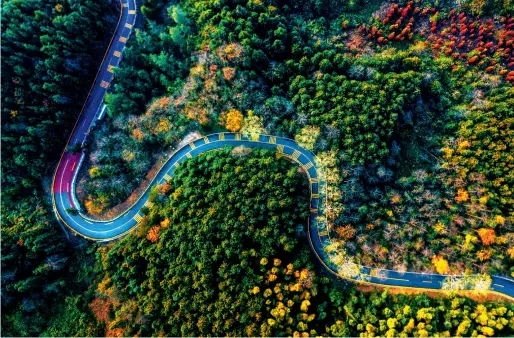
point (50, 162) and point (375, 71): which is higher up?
point (375, 71)

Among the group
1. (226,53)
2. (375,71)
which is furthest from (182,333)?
(375,71)

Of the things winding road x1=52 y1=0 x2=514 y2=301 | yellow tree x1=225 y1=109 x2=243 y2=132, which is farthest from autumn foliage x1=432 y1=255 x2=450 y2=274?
yellow tree x1=225 y1=109 x2=243 y2=132

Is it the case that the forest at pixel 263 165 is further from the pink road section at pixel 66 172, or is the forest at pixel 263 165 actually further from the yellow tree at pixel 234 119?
the pink road section at pixel 66 172

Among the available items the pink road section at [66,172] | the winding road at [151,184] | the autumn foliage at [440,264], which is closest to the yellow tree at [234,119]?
the winding road at [151,184]

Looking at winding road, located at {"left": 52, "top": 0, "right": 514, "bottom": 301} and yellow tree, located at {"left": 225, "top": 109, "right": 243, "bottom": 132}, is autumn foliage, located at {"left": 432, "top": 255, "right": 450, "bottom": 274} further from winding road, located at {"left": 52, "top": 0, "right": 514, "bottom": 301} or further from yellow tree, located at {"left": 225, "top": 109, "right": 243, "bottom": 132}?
yellow tree, located at {"left": 225, "top": 109, "right": 243, "bottom": 132}

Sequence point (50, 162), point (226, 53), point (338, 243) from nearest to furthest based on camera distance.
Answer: point (338, 243)
point (226, 53)
point (50, 162)

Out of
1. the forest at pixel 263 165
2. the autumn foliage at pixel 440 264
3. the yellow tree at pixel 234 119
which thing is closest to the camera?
the forest at pixel 263 165

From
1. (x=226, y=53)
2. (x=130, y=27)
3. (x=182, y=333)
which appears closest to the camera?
(x=182, y=333)

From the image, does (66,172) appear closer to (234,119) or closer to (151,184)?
(151,184)

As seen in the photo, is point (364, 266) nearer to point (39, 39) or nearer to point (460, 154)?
point (460, 154)
